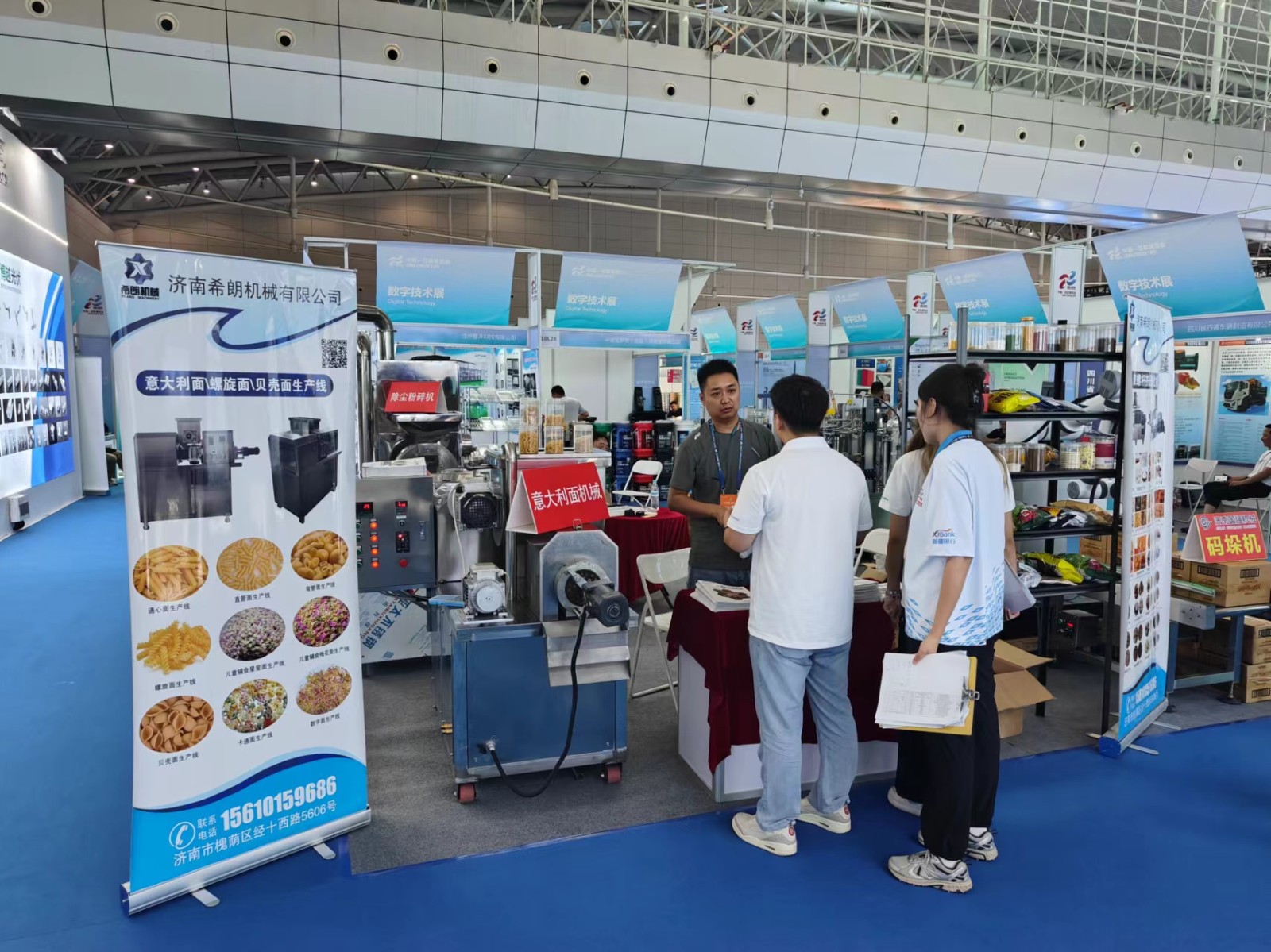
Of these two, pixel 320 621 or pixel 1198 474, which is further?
pixel 1198 474

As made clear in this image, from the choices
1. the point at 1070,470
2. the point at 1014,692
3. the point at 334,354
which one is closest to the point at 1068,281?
the point at 1070,470

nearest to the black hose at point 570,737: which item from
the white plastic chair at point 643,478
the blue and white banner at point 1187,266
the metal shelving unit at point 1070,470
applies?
the metal shelving unit at point 1070,470

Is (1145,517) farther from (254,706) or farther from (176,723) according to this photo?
(176,723)

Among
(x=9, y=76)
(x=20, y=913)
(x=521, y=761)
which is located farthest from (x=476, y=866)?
(x=9, y=76)

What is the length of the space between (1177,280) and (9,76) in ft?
26.8

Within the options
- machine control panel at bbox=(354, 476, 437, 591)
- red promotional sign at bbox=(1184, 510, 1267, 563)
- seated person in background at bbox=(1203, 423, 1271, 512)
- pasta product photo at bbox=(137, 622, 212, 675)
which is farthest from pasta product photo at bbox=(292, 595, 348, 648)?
seated person in background at bbox=(1203, 423, 1271, 512)

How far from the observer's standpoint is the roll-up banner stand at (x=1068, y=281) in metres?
7.84

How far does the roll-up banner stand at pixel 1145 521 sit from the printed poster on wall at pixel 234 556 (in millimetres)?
3091

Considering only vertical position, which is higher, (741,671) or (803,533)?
(803,533)

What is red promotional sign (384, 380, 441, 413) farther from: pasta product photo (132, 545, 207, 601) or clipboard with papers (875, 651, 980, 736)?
clipboard with papers (875, 651, 980, 736)

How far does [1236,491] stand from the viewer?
7.06 m

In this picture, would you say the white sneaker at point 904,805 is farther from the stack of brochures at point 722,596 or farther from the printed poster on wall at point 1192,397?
the printed poster on wall at point 1192,397

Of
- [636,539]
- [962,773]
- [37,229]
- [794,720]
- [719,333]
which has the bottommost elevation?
[962,773]

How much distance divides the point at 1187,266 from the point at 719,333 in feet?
23.7
